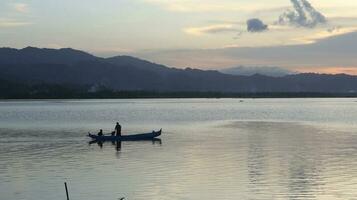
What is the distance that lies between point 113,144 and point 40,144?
6378mm

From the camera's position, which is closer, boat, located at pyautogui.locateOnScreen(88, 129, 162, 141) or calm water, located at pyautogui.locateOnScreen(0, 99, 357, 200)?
calm water, located at pyautogui.locateOnScreen(0, 99, 357, 200)

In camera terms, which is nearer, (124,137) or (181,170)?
(181,170)

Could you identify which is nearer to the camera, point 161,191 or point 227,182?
point 161,191

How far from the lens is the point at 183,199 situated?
25.3 metres

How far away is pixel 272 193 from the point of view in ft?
87.7

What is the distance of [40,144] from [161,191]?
2722 centimetres

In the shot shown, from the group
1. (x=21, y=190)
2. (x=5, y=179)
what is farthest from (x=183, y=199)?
(x=5, y=179)

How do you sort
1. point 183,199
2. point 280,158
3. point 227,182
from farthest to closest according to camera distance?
point 280,158, point 227,182, point 183,199

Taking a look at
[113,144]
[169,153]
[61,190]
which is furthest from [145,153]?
[61,190]

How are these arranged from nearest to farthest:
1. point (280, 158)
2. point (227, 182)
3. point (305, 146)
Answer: point (227, 182) < point (280, 158) < point (305, 146)

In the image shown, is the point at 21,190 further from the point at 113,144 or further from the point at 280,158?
the point at 113,144

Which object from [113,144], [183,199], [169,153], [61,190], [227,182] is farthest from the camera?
[113,144]

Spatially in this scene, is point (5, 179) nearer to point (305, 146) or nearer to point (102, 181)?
point (102, 181)

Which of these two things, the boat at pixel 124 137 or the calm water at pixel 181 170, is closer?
the calm water at pixel 181 170
